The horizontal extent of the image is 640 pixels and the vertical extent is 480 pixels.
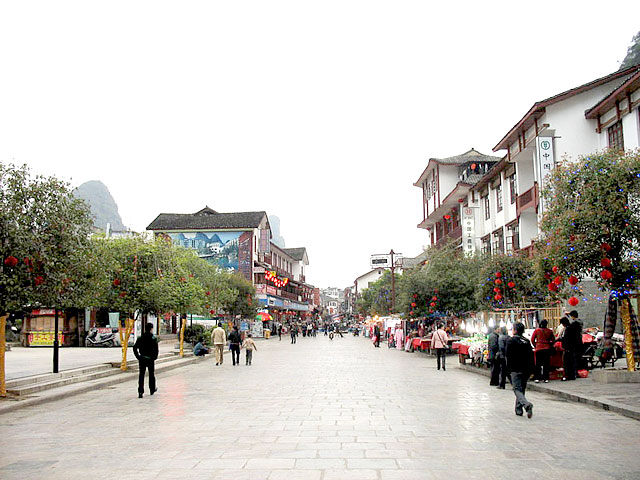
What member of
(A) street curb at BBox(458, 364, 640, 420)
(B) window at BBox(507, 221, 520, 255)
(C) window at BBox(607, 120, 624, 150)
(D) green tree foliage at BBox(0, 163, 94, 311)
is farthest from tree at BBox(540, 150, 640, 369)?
(B) window at BBox(507, 221, 520, 255)

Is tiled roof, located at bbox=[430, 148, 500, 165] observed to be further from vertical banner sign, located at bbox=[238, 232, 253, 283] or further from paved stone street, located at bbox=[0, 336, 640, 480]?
paved stone street, located at bbox=[0, 336, 640, 480]

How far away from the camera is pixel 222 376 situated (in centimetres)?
1988

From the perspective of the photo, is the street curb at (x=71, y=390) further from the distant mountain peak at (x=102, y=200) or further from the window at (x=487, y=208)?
the distant mountain peak at (x=102, y=200)

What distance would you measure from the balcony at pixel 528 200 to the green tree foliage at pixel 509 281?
517cm

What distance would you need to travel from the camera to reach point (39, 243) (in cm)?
1291

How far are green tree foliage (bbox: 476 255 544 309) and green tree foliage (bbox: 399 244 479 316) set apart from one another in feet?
18.9

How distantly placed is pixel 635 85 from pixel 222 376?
58.1 ft

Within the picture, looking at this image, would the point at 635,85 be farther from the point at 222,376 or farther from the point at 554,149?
the point at 222,376

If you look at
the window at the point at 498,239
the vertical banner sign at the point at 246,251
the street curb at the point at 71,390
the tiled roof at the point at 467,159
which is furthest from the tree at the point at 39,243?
the vertical banner sign at the point at 246,251

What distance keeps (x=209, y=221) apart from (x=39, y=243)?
53.0 m

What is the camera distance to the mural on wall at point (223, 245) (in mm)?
63812

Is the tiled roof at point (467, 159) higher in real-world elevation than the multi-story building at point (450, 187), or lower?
higher

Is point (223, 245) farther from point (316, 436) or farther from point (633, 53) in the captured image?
point (316, 436)

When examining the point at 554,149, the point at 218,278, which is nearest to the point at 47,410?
the point at 554,149
